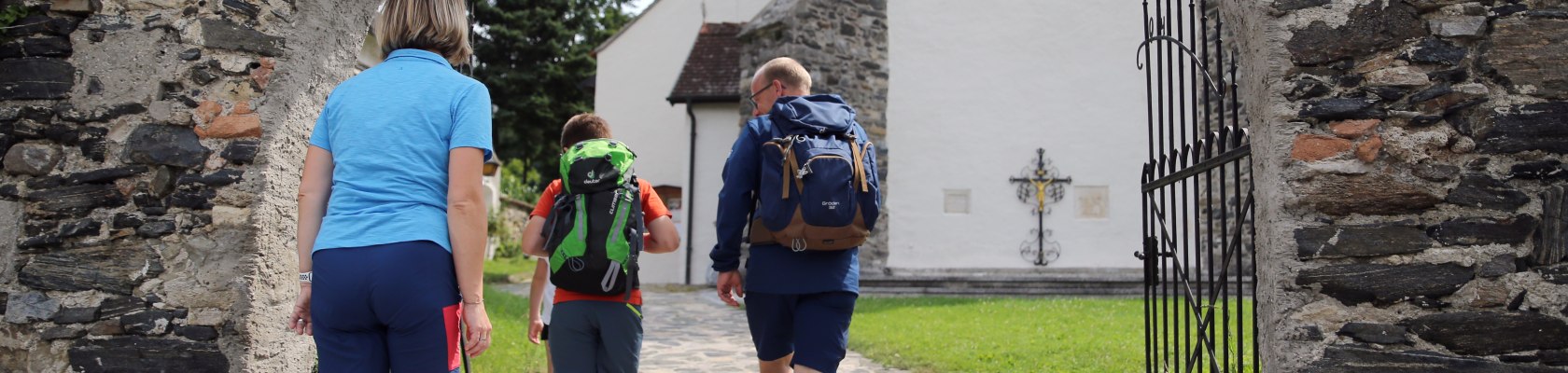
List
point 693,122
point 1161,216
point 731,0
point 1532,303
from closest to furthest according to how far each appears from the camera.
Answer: point 1532,303 → point 1161,216 → point 693,122 → point 731,0

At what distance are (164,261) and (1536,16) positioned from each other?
4.41 meters

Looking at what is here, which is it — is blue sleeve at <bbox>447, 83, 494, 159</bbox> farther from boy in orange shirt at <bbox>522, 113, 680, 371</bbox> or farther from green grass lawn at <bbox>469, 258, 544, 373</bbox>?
green grass lawn at <bbox>469, 258, 544, 373</bbox>

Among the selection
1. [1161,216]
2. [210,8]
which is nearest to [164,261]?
[210,8]

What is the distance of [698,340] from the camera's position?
8.55m

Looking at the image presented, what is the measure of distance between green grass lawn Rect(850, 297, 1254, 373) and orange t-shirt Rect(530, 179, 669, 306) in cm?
324

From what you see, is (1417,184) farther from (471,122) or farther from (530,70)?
(530,70)

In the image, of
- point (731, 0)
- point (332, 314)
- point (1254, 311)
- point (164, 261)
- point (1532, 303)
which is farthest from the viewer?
point (731, 0)

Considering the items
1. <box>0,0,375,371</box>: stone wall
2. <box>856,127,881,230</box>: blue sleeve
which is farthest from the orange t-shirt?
<box>0,0,375,371</box>: stone wall

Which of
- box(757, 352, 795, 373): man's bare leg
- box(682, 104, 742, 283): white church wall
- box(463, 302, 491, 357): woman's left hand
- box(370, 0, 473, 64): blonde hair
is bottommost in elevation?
box(757, 352, 795, 373): man's bare leg

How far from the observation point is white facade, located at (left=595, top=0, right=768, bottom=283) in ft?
64.4

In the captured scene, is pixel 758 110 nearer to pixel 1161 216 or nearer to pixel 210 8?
pixel 1161 216

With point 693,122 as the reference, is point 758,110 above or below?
below

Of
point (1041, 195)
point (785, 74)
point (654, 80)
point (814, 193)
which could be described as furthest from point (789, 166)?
point (654, 80)

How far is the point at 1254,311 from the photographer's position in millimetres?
3434
